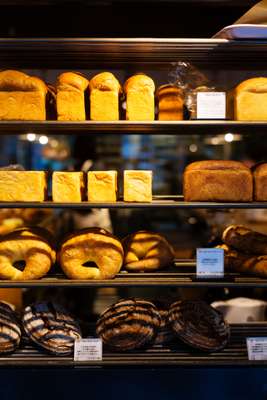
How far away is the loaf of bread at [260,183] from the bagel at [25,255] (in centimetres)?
105

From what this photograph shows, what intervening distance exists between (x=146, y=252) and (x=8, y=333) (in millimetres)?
787

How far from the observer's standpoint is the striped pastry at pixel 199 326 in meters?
2.61

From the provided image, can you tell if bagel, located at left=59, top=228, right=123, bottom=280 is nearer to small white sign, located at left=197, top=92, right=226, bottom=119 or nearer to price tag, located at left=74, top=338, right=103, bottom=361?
price tag, located at left=74, top=338, right=103, bottom=361

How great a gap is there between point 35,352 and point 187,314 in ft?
2.52

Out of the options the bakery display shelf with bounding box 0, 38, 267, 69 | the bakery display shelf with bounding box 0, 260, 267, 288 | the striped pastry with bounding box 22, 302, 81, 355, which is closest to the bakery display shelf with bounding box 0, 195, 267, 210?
the bakery display shelf with bounding box 0, 260, 267, 288

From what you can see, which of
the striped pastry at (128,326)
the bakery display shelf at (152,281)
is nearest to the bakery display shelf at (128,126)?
the bakery display shelf at (152,281)

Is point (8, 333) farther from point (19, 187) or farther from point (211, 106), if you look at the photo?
point (211, 106)

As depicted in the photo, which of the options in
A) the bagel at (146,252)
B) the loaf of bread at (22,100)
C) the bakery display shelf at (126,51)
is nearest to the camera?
the bakery display shelf at (126,51)

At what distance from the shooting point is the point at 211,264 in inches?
102

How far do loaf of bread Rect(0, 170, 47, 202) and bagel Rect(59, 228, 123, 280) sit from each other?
0.95 ft

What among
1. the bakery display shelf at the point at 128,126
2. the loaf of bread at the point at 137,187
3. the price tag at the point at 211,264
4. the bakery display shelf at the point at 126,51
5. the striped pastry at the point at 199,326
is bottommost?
the striped pastry at the point at 199,326

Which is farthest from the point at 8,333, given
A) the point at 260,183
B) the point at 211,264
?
the point at 260,183

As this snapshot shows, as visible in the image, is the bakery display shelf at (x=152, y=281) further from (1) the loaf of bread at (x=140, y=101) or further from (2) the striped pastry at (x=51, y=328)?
(1) the loaf of bread at (x=140, y=101)
